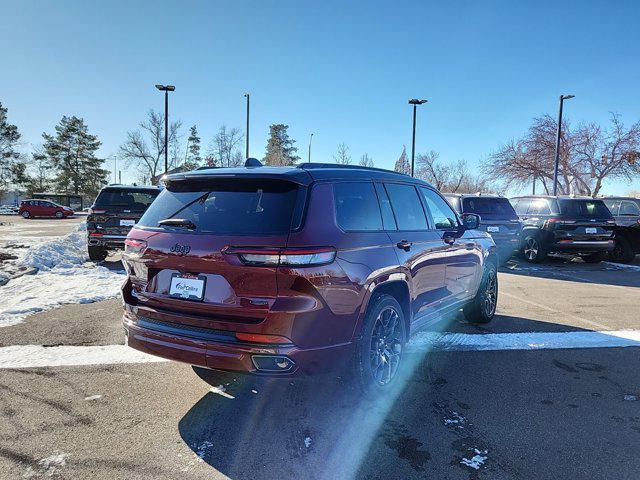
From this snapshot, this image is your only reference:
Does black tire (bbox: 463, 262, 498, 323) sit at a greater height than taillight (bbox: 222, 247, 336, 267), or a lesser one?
Result: lesser

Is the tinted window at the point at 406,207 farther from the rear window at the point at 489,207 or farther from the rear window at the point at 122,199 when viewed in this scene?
the rear window at the point at 122,199

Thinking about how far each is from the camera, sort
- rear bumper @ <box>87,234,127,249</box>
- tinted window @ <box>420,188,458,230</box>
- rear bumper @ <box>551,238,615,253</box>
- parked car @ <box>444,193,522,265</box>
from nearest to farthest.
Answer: tinted window @ <box>420,188,458,230</box> < rear bumper @ <box>87,234,127,249</box> < parked car @ <box>444,193,522,265</box> < rear bumper @ <box>551,238,615,253</box>

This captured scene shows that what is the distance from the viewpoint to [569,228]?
12203 mm

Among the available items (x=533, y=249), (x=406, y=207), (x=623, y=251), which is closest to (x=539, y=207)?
(x=533, y=249)

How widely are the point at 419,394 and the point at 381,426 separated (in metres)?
0.68

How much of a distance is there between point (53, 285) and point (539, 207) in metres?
11.8

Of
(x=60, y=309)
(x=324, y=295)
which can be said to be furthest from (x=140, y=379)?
(x=60, y=309)

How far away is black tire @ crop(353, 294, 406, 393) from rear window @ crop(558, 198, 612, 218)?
10.2 meters

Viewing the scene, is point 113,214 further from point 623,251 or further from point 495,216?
point 623,251

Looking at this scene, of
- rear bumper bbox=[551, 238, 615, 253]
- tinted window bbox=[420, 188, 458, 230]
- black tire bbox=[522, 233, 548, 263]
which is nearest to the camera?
tinted window bbox=[420, 188, 458, 230]

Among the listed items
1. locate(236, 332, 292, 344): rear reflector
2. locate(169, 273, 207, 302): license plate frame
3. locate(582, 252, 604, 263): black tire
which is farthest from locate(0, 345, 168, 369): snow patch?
locate(582, 252, 604, 263): black tire

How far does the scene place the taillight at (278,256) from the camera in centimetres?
294

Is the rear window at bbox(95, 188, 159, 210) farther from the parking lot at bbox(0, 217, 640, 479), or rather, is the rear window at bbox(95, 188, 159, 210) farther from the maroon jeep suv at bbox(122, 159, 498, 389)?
the maroon jeep suv at bbox(122, 159, 498, 389)

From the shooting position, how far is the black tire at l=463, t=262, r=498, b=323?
600 centimetres
